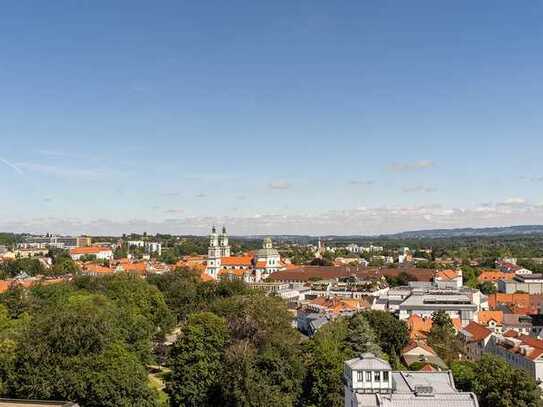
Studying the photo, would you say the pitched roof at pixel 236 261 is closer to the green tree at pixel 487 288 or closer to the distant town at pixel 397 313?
the distant town at pixel 397 313

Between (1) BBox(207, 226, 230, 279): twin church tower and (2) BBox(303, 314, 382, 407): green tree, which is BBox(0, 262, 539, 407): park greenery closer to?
(2) BBox(303, 314, 382, 407): green tree

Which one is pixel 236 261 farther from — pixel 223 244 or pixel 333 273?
pixel 333 273

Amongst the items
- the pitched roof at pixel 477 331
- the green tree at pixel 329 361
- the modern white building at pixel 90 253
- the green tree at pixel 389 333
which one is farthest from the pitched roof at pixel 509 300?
the modern white building at pixel 90 253

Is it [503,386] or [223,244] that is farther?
[223,244]

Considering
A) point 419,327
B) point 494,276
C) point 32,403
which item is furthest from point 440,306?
point 494,276

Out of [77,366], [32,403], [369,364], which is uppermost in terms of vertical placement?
[369,364]

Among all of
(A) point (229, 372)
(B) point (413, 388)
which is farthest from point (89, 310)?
(B) point (413, 388)

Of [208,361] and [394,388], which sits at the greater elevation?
[394,388]

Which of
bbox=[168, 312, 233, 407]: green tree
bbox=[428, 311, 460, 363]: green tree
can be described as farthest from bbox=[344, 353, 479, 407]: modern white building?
bbox=[428, 311, 460, 363]: green tree
